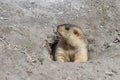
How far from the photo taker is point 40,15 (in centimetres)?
764

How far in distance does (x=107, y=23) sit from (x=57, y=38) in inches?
37.7

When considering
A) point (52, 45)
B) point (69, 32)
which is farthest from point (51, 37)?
point (69, 32)

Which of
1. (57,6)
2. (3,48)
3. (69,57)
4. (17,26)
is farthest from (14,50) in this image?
(57,6)

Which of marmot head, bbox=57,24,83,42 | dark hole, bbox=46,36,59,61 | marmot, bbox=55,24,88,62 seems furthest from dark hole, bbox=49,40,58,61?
marmot head, bbox=57,24,83,42

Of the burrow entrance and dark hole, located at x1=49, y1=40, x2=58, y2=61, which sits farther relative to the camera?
dark hole, located at x1=49, y1=40, x2=58, y2=61

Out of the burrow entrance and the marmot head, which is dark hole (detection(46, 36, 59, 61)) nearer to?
the burrow entrance

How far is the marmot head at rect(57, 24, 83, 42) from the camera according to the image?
7076mm

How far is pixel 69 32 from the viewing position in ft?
23.8

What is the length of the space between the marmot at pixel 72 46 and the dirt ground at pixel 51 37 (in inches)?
7.7

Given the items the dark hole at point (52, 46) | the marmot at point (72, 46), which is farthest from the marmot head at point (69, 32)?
the dark hole at point (52, 46)

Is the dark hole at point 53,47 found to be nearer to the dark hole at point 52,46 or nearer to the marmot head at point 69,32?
the dark hole at point 52,46

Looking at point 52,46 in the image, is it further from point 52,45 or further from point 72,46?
point 72,46

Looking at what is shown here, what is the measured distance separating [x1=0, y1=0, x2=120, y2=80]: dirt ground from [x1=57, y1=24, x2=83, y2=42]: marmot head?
32cm

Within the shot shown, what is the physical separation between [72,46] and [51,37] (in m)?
0.42
